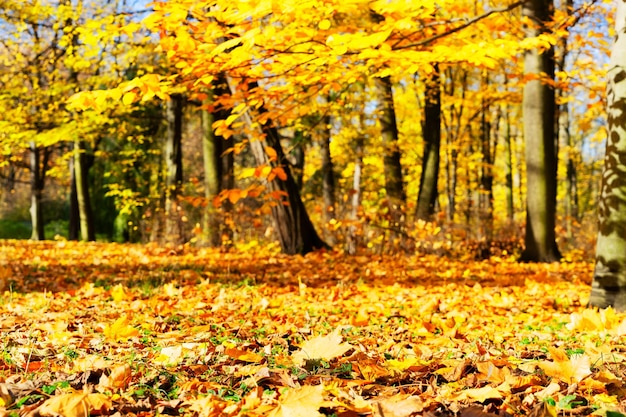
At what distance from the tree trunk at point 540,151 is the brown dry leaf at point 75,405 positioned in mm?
9528

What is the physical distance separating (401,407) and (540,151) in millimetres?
9192

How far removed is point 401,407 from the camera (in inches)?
80.1

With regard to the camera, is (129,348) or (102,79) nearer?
(129,348)

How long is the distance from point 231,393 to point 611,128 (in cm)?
427

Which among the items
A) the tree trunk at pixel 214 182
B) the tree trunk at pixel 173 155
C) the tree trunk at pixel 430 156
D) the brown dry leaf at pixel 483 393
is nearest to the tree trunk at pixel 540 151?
the tree trunk at pixel 430 156

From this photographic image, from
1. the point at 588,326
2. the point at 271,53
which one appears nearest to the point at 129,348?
the point at 271,53

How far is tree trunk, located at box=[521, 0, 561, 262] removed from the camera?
33.4 ft

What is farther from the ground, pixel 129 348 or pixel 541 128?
pixel 541 128

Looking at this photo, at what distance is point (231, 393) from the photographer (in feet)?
7.73

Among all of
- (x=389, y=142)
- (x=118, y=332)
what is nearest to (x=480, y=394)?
(x=118, y=332)

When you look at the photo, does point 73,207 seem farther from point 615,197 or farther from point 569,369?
point 569,369

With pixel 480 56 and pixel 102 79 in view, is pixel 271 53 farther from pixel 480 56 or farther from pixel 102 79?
pixel 102 79

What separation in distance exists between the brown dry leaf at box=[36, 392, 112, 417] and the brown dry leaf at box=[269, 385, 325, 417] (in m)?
0.62

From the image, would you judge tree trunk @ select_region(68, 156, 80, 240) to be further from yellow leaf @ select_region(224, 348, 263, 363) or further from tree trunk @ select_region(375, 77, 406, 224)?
yellow leaf @ select_region(224, 348, 263, 363)
